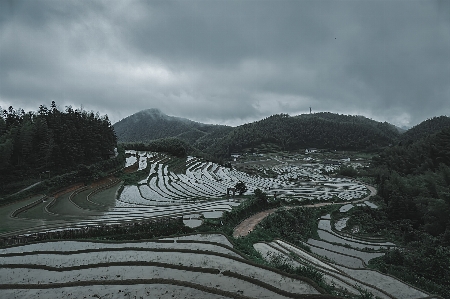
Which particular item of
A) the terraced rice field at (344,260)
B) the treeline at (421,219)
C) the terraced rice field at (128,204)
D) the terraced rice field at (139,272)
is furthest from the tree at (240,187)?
the terraced rice field at (139,272)

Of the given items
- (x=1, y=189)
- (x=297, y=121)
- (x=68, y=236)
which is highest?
(x=297, y=121)

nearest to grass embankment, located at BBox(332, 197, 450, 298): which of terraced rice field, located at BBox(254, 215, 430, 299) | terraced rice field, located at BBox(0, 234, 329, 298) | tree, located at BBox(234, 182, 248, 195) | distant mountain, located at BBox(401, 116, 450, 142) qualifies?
terraced rice field, located at BBox(254, 215, 430, 299)

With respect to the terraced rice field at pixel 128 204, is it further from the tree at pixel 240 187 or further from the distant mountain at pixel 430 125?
the distant mountain at pixel 430 125

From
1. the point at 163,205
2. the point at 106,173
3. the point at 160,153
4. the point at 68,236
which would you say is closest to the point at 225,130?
the point at 160,153

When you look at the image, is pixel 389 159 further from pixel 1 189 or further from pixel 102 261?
pixel 1 189

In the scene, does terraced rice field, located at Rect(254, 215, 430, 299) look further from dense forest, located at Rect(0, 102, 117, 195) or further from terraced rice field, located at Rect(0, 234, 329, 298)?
dense forest, located at Rect(0, 102, 117, 195)
